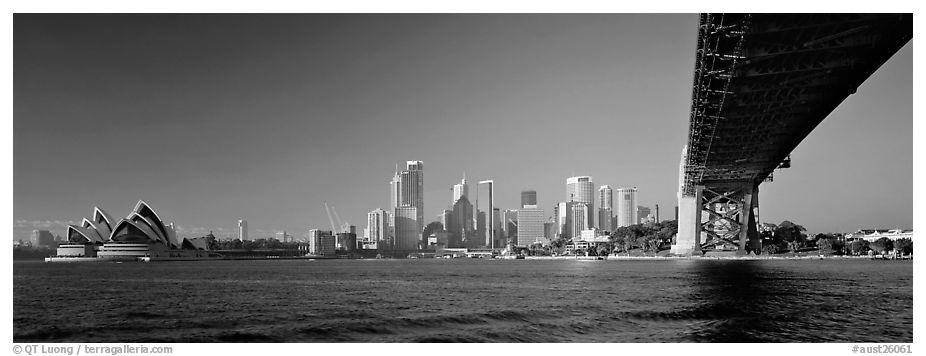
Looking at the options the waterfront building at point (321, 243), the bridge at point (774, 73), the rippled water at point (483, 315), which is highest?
the bridge at point (774, 73)

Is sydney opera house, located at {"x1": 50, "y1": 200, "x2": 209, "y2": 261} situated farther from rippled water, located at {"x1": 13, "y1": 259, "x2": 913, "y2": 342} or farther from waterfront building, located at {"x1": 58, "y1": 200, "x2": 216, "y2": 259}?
rippled water, located at {"x1": 13, "y1": 259, "x2": 913, "y2": 342}

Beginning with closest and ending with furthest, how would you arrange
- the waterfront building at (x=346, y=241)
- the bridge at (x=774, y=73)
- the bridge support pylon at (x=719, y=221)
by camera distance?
the bridge at (x=774, y=73), the bridge support pylon at (x=719, y=221), the waterfront building at (x=346, y=241)

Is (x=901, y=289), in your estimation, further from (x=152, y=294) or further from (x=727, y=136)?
(x=152, y=294)

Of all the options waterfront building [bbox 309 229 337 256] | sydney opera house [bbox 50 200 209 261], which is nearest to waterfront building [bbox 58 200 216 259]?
sydney opera house [bbox 50 200 209 261]

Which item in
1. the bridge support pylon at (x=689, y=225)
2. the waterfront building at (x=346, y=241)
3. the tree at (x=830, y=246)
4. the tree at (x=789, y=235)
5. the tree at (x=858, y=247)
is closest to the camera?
the bridge support pylon at (x=689, y=225)

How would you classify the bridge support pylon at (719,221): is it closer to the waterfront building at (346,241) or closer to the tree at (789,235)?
the tree at (789,235)

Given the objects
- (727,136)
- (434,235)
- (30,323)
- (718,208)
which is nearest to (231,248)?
(434,235)

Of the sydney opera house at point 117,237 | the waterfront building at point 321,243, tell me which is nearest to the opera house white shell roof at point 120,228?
the sydney opera house at point 117,237
